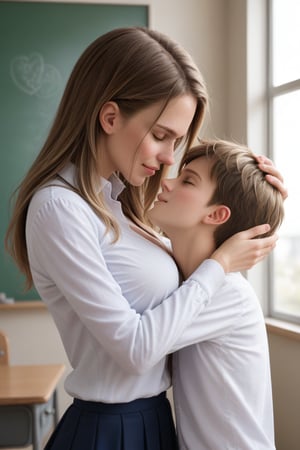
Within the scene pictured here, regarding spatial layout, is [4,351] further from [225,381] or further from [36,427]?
[225,381]

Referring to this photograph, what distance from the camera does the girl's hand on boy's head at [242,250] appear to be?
4.33 feet

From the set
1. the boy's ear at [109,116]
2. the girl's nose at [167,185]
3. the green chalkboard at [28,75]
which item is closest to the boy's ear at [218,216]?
the girl's nose at [167,185]

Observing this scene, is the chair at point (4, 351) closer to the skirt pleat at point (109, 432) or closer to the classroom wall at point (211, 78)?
the classroom wall at point (211, 78)

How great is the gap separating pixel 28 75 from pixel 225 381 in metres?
3.09

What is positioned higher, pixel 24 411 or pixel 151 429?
pixel 151 429

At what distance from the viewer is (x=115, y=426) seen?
132 centimetres

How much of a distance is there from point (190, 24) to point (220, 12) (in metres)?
0.22

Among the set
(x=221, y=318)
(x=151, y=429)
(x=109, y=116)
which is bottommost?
(x=151, y=429)

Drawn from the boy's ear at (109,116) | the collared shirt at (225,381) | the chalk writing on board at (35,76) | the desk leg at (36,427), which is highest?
the chalk writing on board at (35,76)

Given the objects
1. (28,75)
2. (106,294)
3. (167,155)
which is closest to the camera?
(106,294)

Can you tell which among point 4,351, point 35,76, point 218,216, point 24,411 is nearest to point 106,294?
point 218,216

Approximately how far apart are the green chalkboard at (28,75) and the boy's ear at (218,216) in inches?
106

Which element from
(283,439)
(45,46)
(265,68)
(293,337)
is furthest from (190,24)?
(283,439)

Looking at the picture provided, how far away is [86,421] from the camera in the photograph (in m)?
1.33
